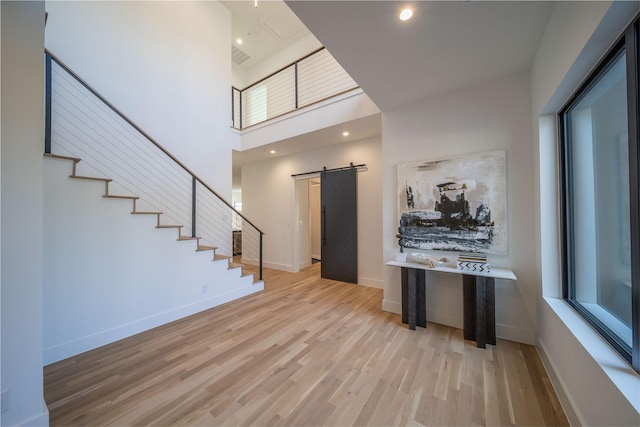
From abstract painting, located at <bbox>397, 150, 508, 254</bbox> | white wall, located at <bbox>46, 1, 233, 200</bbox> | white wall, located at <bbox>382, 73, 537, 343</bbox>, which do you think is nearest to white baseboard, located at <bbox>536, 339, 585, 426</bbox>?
white wall, located at <bbox>382, 73, 537, 343</bbox>

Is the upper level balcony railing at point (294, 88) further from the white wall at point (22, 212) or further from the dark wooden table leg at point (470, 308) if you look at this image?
the dark wooden table leg at point (470, 308)

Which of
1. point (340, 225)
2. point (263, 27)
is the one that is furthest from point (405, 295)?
point (263, 27)

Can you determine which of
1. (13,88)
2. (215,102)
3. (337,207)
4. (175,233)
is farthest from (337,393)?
(215,102)

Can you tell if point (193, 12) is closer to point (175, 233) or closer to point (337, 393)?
point (175, 233)

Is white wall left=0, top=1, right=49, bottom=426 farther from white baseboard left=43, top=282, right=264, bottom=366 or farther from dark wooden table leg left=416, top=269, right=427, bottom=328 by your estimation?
dark wooden table leg left=416, top=269, right=427, bottom=328

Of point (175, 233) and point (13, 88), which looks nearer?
point (13, 88)

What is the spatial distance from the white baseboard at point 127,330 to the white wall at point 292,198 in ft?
6.88

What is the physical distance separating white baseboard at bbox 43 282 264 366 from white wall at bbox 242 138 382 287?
2.10 meters

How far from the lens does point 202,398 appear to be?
5.57 feet

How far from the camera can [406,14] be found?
169 cm

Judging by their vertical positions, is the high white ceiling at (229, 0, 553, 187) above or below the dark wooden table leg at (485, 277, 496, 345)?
above

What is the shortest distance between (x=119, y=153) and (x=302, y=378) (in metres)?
3.85

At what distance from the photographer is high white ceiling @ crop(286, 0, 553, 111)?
1.64 metres

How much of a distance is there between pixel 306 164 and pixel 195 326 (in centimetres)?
362
